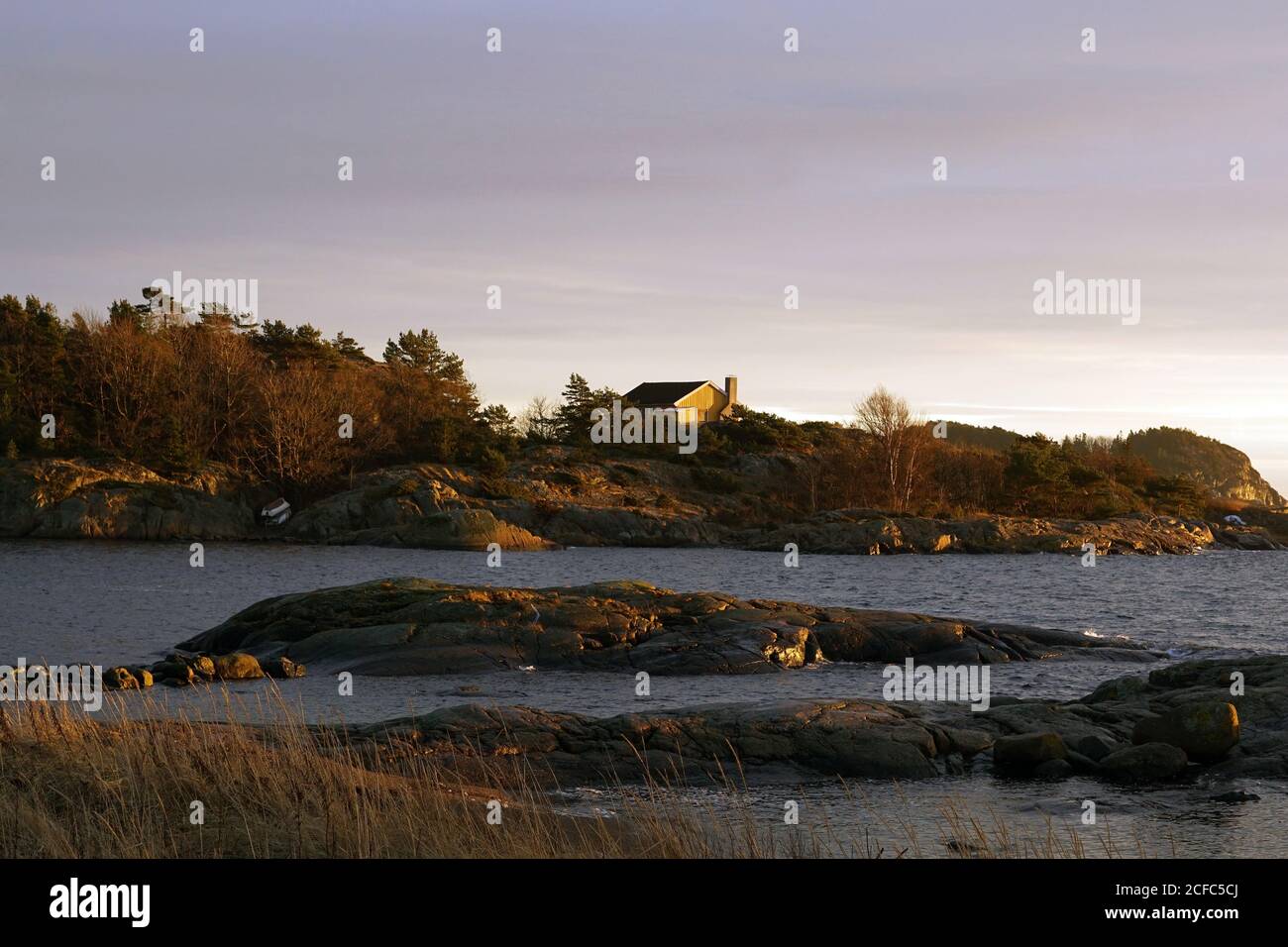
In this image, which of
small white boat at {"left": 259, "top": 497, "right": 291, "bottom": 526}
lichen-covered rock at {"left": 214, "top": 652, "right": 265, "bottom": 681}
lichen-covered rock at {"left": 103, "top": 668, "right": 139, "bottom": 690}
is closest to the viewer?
lichen-covered rock at {"left": 103, "top": 668, "right": 139, "bottom": 690}

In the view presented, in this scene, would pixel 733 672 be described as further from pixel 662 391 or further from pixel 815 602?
pixel 662 391

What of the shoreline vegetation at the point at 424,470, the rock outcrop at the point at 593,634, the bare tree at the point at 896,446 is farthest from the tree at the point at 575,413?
the rock outcrop at the point at 593,634

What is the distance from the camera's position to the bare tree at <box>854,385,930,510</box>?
105000 millimetres

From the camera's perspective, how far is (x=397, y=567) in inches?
2430

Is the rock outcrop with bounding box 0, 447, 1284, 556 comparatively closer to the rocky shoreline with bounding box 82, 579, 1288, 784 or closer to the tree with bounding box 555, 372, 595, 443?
the tree with bounding box 555, 372, 595, 443

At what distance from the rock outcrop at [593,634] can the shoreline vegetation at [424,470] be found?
164ft

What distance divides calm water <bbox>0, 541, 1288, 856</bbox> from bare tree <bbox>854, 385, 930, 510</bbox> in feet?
68.3

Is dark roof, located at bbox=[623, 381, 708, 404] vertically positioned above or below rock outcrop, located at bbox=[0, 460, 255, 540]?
above

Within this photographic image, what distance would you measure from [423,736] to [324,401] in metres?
84.5

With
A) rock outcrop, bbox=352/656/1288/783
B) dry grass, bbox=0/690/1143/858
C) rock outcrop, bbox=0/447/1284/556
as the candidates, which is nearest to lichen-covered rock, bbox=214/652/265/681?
rock outcrop, bbox=352/656/1288/783

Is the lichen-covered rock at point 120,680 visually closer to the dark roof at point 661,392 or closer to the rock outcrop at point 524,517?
A: the rock outcrop at point 524,517

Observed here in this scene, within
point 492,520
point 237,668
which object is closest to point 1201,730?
point 237,668

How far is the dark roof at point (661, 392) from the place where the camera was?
421 ft
